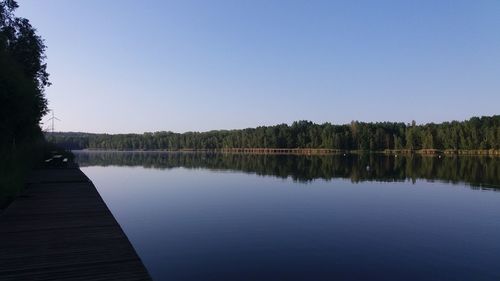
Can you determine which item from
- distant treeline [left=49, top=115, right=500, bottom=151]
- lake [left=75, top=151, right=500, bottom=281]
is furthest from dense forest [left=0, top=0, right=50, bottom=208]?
distant treeline [left=49, top=115, right=500, bottom=151]

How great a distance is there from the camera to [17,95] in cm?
1823

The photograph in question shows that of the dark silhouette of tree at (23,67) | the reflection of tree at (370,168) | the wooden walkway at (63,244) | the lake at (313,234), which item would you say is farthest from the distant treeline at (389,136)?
the wooden walkway at (63,244)

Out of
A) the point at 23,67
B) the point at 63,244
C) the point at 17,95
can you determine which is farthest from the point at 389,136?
the point at 63,244

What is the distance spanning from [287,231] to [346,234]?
2377 millimetres

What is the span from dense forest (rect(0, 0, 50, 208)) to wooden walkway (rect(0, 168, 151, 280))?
2965 millimetres

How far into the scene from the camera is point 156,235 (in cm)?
1677

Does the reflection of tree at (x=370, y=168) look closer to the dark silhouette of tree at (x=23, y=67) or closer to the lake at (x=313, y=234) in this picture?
the lake at (x=313, y=234)

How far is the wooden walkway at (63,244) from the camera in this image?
7984 millimetres

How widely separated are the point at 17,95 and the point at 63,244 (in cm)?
1084

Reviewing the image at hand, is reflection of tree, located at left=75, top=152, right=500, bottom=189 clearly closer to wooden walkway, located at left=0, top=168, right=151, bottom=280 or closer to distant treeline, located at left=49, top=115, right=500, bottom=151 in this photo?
wooden walkway, located at left=0, top=168, right=151, bottom=280

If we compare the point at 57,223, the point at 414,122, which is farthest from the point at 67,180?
the point at 414,122

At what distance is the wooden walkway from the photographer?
798cm

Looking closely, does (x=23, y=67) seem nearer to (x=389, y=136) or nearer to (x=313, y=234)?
(x=313, y=234)

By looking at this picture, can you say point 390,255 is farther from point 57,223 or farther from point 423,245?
point 57,223
